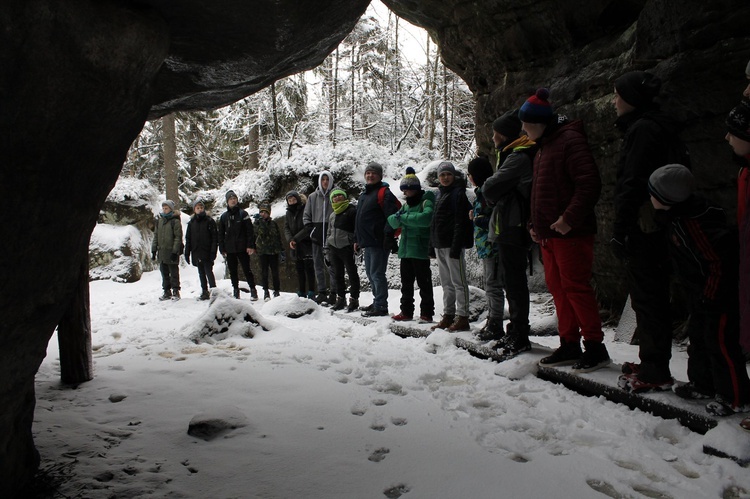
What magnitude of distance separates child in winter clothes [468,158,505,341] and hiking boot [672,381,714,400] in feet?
7.03

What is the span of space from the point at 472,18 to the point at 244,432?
717 centimetres

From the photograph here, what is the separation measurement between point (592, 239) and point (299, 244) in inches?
278

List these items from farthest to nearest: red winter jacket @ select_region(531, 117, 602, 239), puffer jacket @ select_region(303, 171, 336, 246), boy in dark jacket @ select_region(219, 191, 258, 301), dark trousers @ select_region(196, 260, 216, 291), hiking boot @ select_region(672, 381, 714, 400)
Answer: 1. dark trousers @ select_region(196, 260, 216, 291)
2. boy in dark jacket @ select_region(219, 191, 258, 301)
3. puffer jacket @ select_region(303, 171, 336, 246)
4. red winter jacket @ select_region(531, 117, 602, 239)
5. hiking boot @ select_region(672, 381, 714, 400)

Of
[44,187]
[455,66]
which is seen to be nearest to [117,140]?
[44,187]

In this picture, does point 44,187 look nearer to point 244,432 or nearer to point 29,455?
point 29,455

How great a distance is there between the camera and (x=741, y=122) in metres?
2.89

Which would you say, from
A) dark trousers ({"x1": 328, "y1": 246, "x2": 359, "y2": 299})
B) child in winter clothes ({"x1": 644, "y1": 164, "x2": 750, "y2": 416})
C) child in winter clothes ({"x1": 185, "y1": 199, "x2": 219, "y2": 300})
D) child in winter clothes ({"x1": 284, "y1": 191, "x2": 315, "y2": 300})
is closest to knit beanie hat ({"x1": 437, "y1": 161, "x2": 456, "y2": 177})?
dark trousers ({"x1": 328, "y1": 246, "x2": 359, "y2": 299})

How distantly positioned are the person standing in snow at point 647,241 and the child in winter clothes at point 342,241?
217 inches

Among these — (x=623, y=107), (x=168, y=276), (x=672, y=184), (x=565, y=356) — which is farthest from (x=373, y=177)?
(x=168, y=276)

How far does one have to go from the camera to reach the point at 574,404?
11.8 feet

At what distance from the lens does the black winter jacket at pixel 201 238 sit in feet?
36.7

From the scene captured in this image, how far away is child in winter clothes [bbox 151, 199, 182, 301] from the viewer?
11383 millimetres

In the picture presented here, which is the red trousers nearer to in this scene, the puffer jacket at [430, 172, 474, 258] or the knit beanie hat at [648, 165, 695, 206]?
the knit beanie hat at [648, 165, 695, 206]

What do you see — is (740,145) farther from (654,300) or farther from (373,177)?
(373,177)
